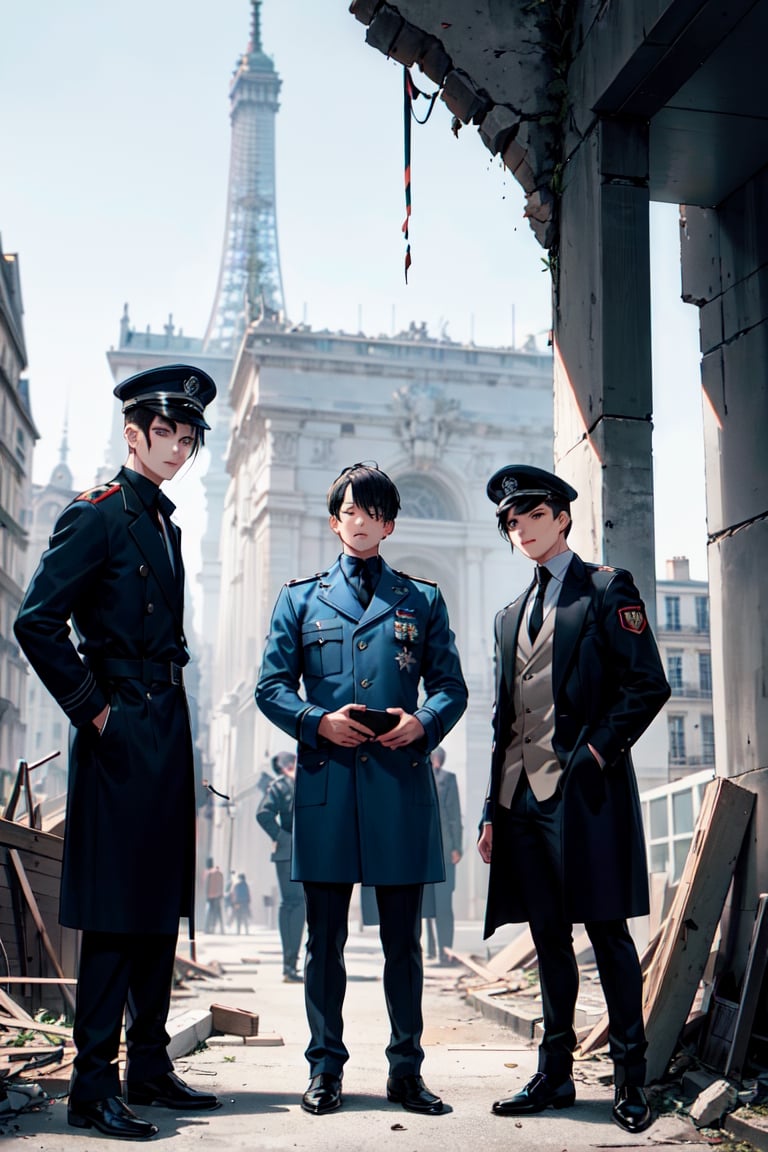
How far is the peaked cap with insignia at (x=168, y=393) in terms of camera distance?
16.2ft

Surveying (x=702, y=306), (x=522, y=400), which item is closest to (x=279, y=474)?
(x=522, y=400)

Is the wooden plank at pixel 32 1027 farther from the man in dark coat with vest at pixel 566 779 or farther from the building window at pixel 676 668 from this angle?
the building window at pixel 676 668

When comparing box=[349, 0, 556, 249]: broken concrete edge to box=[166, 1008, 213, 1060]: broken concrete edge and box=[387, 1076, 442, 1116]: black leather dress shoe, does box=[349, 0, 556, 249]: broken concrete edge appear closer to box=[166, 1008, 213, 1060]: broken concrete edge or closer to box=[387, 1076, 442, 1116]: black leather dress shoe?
box=[387, 1076, 442, 1116]: black leather dress shoe

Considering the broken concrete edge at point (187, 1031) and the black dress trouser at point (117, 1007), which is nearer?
the black dress trouser at point (117, 1007)

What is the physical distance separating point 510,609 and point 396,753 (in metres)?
0.78

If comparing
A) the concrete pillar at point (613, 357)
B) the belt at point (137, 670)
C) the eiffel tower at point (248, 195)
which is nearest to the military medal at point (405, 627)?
the belt at point (137, 670)

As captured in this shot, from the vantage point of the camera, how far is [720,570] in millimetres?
6500

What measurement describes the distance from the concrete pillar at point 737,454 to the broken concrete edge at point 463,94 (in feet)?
2.96

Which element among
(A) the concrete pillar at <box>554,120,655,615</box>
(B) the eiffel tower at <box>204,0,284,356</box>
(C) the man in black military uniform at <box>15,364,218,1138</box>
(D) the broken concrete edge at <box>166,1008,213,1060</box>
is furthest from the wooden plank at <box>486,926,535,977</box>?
(B) the eiffel tower at <box>204,0,284,356</box>

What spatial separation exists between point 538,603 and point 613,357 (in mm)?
1402

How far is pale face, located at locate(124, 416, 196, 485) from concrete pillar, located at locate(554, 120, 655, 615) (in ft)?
6.42

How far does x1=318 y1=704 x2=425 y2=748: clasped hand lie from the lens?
190 inches

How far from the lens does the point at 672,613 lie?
52.3 m

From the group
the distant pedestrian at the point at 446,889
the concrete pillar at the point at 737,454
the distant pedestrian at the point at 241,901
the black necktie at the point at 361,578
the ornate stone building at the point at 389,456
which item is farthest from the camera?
the ornate stone building at the point at 389,456
